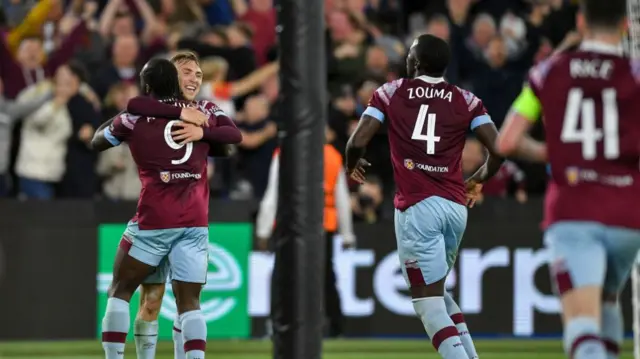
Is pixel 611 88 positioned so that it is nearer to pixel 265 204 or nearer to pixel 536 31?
pixel 265 204

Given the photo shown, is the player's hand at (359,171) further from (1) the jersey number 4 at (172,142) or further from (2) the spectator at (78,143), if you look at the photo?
(2) the spectator at (78,143)

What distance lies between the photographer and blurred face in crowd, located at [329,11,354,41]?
53.6 feet

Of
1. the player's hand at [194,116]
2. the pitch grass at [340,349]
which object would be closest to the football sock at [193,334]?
the player's hand at [194,116]

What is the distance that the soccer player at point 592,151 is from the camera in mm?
6223

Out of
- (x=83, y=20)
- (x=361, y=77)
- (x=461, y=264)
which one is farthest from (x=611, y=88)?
(x=83, y=20)

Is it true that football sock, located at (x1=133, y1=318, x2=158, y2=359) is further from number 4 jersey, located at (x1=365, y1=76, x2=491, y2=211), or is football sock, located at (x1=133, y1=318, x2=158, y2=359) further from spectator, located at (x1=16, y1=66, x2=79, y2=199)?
spectator, located at (x1=16, y1=66, x2=79, y2=199)

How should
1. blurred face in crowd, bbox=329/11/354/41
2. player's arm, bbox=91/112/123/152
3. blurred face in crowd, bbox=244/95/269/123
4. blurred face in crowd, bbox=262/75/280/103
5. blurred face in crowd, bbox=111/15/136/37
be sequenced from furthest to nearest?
blurred face in crowd, bbox=329/11/354/41
blurred face in crowd, bbox=111/15/136/37
blurred face in crowd, bbox=262/75/280/103
blurred face in crowd, bbox=244/95/269/123
player's arm, bbox=91/112/123/152

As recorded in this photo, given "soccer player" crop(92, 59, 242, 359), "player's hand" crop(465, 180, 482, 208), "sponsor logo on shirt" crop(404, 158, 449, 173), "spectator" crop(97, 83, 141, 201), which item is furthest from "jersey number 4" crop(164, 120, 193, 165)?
"spectator" crop(97, 83, 141, 201)

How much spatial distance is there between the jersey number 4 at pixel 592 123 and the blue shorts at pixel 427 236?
227 cm

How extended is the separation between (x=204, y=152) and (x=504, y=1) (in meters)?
9.72

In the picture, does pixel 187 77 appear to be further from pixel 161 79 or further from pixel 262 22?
pixel 262 22

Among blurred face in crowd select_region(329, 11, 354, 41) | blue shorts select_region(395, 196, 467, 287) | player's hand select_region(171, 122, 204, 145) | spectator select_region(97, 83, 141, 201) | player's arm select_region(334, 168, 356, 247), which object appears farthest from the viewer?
blurred face in crowd select_region(329, 11, 354, 41)

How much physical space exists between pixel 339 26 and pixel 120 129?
817cm

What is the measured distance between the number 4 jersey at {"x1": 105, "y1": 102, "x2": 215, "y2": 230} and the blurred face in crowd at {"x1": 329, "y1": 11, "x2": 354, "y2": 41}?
785cm
